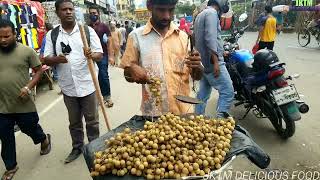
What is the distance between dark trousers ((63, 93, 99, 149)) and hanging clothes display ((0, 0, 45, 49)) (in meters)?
5.09

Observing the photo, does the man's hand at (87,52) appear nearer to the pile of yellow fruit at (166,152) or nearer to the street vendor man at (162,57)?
the street vendor man at (162,57)

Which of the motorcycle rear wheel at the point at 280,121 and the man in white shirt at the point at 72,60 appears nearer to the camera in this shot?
the man in white shirt at the point at 72,60

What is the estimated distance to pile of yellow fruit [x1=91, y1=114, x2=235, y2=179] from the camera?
2.02m

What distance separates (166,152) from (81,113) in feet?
8.69

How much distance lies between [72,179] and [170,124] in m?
2.23

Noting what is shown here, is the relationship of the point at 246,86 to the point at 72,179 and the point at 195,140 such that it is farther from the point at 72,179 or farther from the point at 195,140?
the point at 195,140

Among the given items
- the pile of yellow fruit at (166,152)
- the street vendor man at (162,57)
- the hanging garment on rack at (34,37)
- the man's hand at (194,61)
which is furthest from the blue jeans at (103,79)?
the pile of yellow fruit at (166,152)

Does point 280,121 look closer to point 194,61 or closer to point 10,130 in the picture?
point 194,61

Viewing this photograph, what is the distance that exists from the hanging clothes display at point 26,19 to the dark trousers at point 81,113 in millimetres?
5094

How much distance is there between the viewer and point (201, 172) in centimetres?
201

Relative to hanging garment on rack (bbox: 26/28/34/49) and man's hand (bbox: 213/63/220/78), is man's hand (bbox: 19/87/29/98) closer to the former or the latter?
man's hand (bbox: 213/63/220/78)

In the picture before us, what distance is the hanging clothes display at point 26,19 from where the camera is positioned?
8898 mm

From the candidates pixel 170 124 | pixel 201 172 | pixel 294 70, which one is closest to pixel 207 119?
pixel 170 124

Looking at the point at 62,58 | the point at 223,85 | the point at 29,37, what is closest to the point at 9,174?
the point at 62,58
